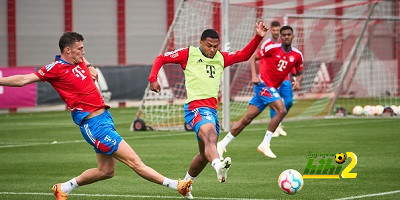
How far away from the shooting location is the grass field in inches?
433

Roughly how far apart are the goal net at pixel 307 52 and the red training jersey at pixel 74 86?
455 inches

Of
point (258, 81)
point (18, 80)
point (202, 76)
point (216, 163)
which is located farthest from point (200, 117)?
point (258, 81)

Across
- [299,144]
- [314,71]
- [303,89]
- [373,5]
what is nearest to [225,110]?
[299,144]

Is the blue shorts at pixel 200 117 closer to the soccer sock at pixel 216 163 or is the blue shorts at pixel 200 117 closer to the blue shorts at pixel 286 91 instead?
the soccer sock at pixel 216 163

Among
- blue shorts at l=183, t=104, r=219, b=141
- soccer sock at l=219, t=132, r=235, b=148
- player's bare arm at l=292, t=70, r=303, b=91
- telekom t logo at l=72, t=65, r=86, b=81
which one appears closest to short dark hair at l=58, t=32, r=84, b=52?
telekom t logo at l=72, t=65, r=86, b=81

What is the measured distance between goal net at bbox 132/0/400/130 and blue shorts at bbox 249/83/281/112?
4.94m

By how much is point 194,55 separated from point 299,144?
23.6ft

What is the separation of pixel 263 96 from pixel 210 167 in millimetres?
2583

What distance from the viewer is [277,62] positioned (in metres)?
16.6

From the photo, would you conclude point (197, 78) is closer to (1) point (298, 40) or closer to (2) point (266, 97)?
(2) point (266, 97)

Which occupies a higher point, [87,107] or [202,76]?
[202,76]

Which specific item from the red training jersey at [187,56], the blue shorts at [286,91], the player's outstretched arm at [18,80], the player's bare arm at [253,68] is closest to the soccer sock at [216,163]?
the red training jersey at [187,56]

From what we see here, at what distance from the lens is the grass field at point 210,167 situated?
1100cm

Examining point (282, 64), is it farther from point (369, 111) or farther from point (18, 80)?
point (369, 111)
